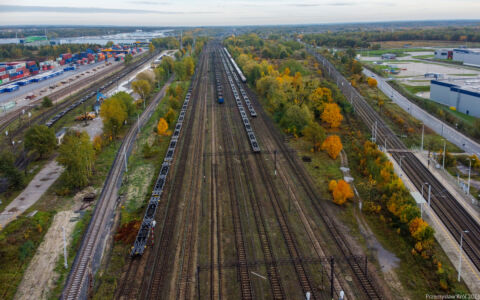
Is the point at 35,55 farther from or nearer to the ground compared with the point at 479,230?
farther from the ground

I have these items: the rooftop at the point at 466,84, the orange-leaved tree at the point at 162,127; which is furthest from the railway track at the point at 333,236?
the rooftop at the point at 466,84

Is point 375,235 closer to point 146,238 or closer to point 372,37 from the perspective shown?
point 146,238

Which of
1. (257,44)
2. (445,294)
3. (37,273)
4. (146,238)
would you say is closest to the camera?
(445,294)

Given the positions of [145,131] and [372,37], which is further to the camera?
[372,37]

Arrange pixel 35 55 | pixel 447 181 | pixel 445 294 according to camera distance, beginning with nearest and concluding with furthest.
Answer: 1. pixel 445 294
2. pixel 447 181
3. pixel 35 55

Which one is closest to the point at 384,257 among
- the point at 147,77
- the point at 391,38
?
the point at 147,77

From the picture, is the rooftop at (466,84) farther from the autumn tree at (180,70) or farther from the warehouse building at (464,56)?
the autumn tree at (180,70)

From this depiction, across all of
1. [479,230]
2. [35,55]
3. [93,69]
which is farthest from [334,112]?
[35,55]
